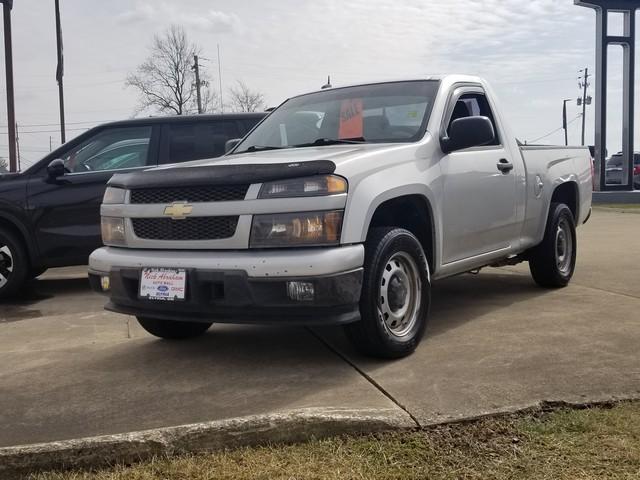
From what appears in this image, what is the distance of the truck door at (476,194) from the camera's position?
459 centimetres

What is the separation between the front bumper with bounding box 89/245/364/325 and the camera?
3.46 m

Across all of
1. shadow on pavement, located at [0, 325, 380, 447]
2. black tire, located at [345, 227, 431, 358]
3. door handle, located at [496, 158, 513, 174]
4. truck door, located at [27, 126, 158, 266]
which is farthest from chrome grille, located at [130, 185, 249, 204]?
truck door, located at [27, 126, 158, 266]

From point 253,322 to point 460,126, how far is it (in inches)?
76.6

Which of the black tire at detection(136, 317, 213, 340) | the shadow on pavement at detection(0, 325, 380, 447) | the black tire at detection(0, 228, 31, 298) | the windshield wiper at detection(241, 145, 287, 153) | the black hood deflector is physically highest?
the windshield wiper at detection(241, 145, 287, 153)

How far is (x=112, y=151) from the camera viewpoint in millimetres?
7395

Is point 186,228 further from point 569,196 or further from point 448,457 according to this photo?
point 569,196

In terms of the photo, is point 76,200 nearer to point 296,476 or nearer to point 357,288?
point 357,288

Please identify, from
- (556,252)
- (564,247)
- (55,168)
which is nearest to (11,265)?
(55,168)

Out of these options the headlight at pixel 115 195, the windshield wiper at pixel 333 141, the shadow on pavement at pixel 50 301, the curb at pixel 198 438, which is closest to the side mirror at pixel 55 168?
the shadow on pavement at pixel 50 301

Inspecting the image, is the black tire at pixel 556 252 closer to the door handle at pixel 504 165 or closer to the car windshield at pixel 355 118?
the door handle at pixel 504 165

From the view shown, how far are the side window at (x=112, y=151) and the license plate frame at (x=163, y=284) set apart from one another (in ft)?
12.4

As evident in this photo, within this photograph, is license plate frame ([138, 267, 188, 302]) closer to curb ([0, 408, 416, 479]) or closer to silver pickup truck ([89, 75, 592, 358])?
silver pickup truck ([89, 75, 592, 358])

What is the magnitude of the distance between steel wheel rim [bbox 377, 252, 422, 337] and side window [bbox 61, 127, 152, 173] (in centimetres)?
425

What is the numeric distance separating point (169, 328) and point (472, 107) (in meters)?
2.88
